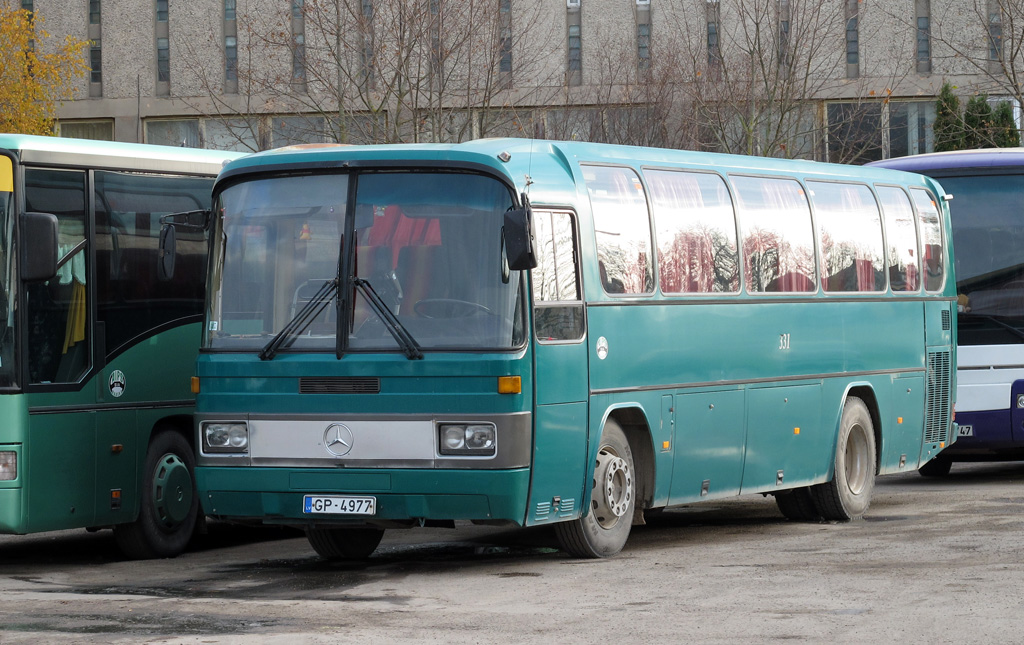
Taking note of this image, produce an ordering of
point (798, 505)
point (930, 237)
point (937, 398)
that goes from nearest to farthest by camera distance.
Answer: point (798, 505), point (937, 398), point (930, 237)

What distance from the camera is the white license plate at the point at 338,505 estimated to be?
35.2 ft

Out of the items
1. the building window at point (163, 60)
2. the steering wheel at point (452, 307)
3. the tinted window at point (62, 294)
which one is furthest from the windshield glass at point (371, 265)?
the building window at point (163, 60)

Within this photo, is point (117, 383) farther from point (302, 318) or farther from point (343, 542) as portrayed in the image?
point (302, 318)

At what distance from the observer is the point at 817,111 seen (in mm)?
39688

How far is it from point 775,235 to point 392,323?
4.33 meters

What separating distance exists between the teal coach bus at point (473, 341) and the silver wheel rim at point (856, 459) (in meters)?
1.89

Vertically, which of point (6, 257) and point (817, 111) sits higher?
point (817, 111)

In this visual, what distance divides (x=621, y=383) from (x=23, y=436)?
13.7 feet

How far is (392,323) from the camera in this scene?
35.2 feet

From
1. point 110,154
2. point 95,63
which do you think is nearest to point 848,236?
point 110,154

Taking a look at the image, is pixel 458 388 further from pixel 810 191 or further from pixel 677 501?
pixel 810 191

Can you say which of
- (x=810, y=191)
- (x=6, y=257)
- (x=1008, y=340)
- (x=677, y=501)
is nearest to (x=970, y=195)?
(x=1008, y=340)

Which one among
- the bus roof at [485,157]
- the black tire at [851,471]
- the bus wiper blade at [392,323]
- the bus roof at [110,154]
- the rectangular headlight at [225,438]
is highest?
the bus roof at [110,154]

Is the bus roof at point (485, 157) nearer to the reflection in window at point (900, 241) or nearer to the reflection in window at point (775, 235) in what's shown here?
the reflection in window at point (775, 235)
